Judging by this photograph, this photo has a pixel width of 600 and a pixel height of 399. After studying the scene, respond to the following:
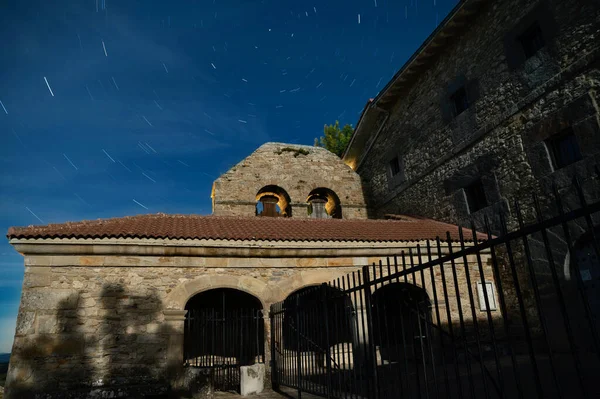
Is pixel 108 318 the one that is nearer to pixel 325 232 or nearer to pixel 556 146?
pixel 325 232

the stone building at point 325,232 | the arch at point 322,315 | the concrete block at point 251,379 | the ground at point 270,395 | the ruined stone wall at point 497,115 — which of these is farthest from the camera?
the ruined stone wall at point 497,115

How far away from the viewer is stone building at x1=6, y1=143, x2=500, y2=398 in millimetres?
6859

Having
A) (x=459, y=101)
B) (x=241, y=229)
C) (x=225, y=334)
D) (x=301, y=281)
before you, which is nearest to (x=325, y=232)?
(x=301, y=281)

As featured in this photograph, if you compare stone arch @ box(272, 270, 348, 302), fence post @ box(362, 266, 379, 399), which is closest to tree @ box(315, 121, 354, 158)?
stone arch @ box(272, 270, 348, 302)

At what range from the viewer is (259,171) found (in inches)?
581

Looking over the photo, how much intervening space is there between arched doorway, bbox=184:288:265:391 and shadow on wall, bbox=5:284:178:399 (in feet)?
3.51

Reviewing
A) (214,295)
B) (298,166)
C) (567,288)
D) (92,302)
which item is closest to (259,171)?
(298,166)

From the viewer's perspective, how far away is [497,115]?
1006 cm

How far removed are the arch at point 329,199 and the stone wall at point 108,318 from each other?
7.50 meters

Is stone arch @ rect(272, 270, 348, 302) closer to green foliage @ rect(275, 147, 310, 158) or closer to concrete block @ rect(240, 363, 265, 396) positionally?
concrete block @ rect(240, 363, 265, 396)

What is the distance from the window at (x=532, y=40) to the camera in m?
9.05

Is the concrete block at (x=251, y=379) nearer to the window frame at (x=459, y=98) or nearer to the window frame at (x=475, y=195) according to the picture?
the window frame at (x=475, y=195)

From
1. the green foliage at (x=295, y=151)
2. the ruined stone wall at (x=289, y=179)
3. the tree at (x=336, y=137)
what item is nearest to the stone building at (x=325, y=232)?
the ruined stone wall at (x=289, y=179)

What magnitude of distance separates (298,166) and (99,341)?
32.5 ft
